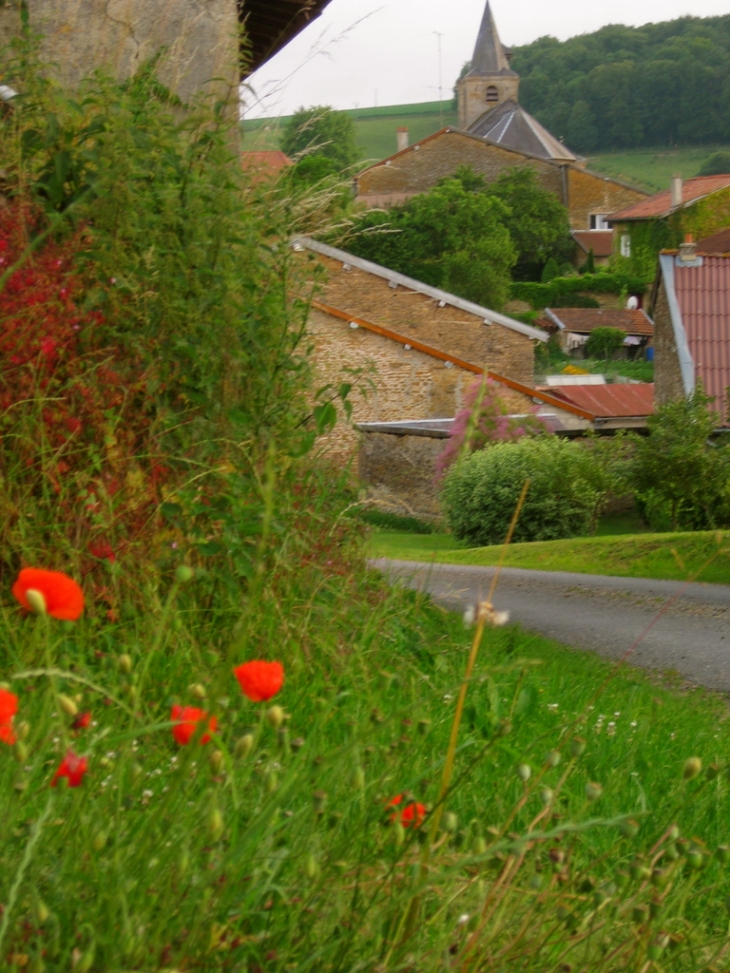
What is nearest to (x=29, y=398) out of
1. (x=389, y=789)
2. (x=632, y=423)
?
(x=389, y=789)

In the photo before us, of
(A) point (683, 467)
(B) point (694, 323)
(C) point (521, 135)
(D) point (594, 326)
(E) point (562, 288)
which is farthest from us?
(C) point (521, 135)

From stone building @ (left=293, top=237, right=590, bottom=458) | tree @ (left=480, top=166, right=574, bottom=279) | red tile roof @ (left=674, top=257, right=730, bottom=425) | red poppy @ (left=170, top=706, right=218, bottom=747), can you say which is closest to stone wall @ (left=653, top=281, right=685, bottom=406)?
red tile roof @ (left=674, top=257, right=730, bottom=425)

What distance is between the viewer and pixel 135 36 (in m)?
6.88

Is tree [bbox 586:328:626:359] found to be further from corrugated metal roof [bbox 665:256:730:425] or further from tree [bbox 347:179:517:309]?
corrugated metal roof [bbox 665:256:730:425]

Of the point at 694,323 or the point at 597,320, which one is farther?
the point at 597,320

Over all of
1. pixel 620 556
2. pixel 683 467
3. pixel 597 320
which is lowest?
pixel 683 467

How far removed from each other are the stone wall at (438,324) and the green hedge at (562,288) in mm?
22719

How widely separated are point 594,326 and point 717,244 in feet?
25.0

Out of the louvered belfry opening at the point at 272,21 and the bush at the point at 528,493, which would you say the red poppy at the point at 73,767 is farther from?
the bush at the point at 528,493

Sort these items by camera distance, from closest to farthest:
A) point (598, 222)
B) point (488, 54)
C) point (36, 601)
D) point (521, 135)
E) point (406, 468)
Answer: point (36, 601)
point (406, 468)
point (598, 222)
point (521, 135)
point (488, 54)

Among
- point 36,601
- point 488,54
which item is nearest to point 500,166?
point 488,54

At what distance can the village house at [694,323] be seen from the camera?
83.0 feet

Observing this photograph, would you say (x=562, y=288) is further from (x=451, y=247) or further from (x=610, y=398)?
(x=610, y=398)

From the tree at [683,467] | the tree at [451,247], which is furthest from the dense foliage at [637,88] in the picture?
the tree at [683,467]
